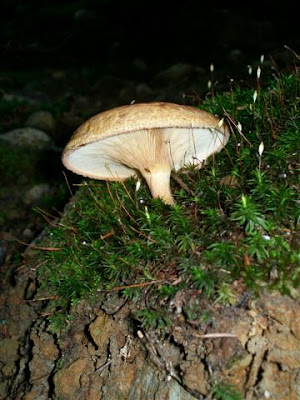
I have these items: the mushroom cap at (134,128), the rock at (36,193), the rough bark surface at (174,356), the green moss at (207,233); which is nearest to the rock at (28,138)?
the rock at (36,193)

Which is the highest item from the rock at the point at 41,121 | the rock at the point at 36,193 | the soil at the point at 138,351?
the soil at the point at 138,351

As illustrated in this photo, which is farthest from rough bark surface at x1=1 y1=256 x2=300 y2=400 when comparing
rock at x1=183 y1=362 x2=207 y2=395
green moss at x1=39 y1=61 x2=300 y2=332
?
green moss at x1=39 y1=61 x2=300 y2=332

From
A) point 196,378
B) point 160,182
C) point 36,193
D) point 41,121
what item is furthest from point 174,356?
point 41,121

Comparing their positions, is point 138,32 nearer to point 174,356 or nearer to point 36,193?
point 36,193

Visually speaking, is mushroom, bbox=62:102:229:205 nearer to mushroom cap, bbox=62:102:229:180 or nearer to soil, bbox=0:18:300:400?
mushroom cap, bbox=62:102:229:180

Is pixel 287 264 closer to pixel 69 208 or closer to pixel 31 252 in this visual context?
pixel 69 208

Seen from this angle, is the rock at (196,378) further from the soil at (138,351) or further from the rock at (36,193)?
the rock at (36,193)
